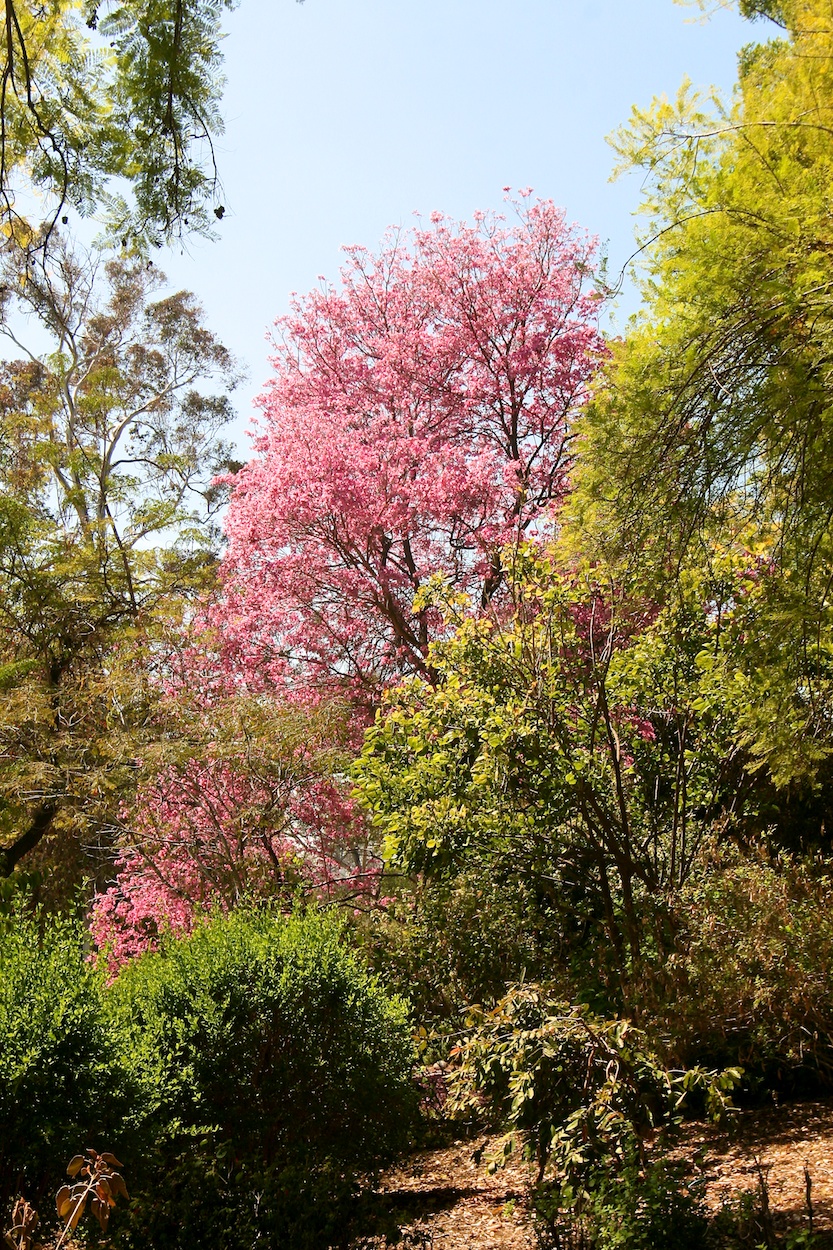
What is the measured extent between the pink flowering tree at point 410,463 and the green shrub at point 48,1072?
229 inches

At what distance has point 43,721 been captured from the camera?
10.5 meters

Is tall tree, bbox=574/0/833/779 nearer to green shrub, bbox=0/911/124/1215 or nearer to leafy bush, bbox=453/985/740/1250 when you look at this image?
leafy bush, bbox=453/985/740/1250

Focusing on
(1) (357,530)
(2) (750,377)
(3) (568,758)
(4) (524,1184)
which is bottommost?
(4) (524,1184)

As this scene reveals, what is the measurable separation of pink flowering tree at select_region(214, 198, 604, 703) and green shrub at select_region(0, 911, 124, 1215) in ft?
19.1

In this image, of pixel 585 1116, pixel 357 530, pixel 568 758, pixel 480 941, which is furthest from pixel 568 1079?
pixel 357 530

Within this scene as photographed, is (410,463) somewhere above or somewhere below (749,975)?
above

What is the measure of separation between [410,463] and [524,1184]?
693 cm

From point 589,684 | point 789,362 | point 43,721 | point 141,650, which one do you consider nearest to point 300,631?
point 141,650

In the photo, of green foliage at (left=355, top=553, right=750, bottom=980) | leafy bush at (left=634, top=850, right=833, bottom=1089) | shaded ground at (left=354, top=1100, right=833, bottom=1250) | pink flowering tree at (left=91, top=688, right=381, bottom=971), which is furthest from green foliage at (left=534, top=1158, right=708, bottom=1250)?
pink flowering tree at (left=91, top=688, right=381, bottom=971)

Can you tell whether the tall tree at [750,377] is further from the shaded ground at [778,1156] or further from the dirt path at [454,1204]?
the dirt path at [454,1204]

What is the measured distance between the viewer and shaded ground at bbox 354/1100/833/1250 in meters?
4.41

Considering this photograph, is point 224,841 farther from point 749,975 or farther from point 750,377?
point 750,377

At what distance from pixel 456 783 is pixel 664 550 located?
73.7 inches

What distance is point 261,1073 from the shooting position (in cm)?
481
